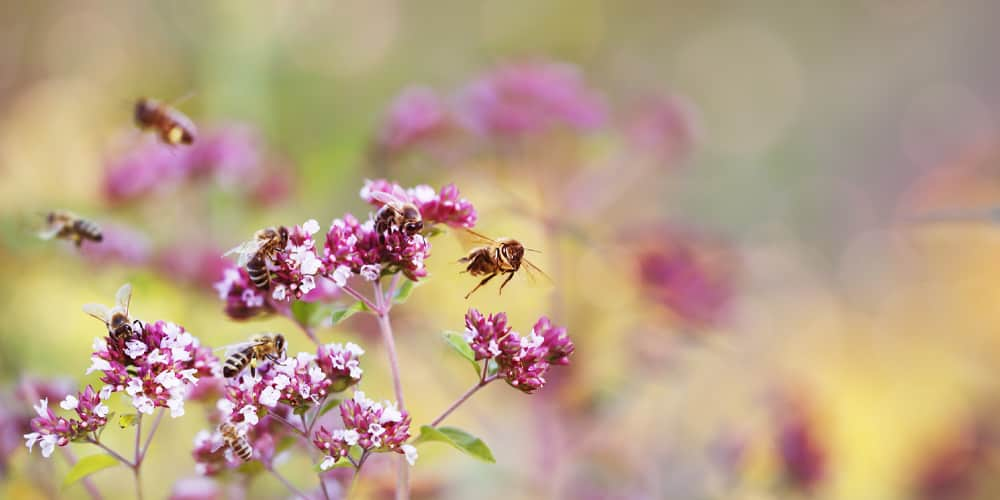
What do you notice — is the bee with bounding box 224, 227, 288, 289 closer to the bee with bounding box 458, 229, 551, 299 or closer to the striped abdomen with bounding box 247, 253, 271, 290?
the striped abdomen with bounding box 247, 253, 271, 290

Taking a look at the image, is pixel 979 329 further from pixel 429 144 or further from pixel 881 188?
pixel 429 144

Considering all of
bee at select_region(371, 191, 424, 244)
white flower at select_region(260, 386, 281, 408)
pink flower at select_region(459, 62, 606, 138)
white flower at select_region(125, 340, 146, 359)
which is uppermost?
pink flower at select_region(459, 62, 606, 138)

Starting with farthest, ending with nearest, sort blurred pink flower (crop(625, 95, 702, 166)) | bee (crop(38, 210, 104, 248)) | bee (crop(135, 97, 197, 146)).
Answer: blurred pink flower (crop(625, 95, 702, 166)) → bee (crop(135, 97, 197, 146)) → bee (crop(38, 210, 104, 248))

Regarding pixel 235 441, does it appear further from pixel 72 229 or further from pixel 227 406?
pixel 72 229

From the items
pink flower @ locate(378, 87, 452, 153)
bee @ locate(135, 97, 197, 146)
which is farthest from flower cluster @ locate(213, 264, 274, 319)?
pink flower @ locate(378, 87, 452, 153)

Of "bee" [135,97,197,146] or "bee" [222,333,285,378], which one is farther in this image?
"bee" [135,97,197,146]

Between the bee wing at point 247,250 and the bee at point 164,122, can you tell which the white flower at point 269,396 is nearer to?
the bee wing at point 247,250

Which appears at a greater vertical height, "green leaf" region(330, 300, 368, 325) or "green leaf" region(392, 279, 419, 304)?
"green leaf" region(392, 279, 419, 304)

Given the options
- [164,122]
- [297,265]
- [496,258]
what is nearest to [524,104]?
[164,122]
